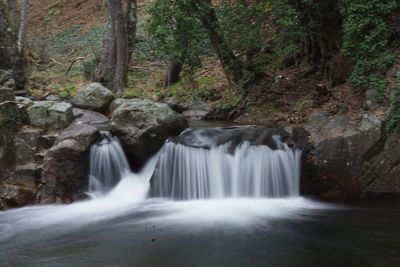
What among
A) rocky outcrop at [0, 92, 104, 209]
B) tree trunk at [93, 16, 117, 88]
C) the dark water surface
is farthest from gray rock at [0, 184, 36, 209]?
tree trunk at [93, 16, 117, 88]

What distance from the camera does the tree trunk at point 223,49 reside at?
12.0 m

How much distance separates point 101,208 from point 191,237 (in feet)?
8.00

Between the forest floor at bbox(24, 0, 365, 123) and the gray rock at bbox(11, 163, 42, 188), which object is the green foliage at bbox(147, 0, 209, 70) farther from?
the gray rock at bbox(11, 163, 42, 188)

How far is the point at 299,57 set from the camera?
1314 cm

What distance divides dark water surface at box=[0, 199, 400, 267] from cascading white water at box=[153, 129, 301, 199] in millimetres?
330

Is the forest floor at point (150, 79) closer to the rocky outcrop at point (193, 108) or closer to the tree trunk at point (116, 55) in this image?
the rocky outcrop at point (193, 108)

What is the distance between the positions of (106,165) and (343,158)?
457 centimetres

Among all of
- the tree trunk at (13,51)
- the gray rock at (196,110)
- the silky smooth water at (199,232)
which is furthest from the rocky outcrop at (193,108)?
the tree trunk at (13,51)

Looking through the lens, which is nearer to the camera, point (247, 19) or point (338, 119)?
point (338, 119)

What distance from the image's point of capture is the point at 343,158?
29.7 feet

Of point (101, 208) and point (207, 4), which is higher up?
point (207, 4)

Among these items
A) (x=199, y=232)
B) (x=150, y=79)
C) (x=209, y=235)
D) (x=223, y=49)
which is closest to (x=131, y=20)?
(x=150, y=79)

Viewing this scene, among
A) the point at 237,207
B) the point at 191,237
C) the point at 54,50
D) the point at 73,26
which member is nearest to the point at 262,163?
the point at 237,207

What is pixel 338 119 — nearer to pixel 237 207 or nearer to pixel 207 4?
pixel 237 207
